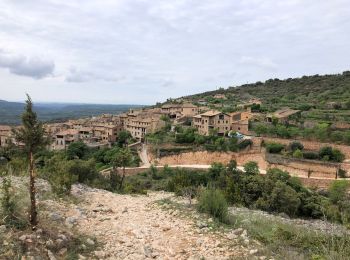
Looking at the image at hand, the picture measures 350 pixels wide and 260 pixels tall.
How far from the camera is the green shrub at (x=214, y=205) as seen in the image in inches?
394

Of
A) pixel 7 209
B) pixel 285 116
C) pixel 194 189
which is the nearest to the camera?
pixel 7 209

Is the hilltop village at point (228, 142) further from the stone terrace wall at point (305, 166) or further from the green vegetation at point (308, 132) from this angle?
the green vegetation at point (308, 132)

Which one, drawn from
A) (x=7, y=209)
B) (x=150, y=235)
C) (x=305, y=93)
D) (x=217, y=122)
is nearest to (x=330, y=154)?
(x=217, y=122)

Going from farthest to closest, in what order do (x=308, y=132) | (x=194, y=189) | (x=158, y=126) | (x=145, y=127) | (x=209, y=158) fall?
(x=158, y=126) < (x=145, y=127) < (x=209, y=158) < (x=308, y=132) < (x=194, y=189)

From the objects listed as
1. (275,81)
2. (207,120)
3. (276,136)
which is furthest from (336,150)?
(275,81)

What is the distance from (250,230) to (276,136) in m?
34.9

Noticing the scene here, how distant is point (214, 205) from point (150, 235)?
2.47 metres

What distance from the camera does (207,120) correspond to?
49.2 meters

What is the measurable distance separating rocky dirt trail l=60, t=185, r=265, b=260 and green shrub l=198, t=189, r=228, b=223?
77 centimetres

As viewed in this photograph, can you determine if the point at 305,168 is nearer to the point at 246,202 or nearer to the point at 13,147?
the point at 246,202

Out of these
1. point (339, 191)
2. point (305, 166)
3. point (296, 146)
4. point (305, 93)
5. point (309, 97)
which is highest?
point (305, 93)

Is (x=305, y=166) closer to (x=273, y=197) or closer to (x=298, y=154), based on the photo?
(x=298, y=154)

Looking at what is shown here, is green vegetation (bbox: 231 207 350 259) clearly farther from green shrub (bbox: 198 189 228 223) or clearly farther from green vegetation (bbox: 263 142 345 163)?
green vegetation (bbox: 263 142 345 163)

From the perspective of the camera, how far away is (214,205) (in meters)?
10.1
